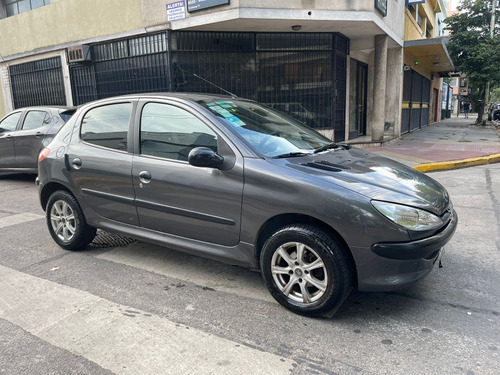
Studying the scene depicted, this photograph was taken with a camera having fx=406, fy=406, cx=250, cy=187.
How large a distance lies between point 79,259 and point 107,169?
3.46 feet

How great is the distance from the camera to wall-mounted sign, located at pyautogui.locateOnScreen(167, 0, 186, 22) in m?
10.8

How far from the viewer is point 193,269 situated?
392cm

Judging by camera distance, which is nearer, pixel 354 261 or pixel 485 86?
pixel 354 261

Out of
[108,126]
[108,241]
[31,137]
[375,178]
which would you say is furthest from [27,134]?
[375,178]

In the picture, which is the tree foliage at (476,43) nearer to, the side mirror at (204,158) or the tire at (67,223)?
the side mirror at (204,158)

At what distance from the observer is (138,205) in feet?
12.3

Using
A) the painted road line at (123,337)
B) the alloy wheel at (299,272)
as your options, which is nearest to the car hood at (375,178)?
the alloy wheel at (299,272)

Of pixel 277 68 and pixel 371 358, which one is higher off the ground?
pixel 277 68

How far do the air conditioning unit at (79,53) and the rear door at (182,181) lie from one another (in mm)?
11103

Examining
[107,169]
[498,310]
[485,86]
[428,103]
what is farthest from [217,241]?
[428,103]

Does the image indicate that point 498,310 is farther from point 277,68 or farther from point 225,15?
point 277,68

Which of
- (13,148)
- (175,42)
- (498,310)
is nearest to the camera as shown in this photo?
(498,310)

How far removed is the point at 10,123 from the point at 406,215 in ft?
27.1

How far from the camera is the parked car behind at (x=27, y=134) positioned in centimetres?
761
